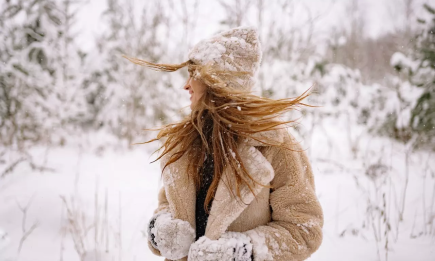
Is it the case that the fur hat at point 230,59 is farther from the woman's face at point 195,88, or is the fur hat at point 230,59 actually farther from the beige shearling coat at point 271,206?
the beige shearling coat at point 271,206

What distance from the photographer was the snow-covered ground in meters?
2.50

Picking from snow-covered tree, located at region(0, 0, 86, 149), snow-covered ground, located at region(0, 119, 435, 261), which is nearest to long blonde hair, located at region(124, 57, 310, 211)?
snow-covered ground, located at region(0, 119, 435, 261)

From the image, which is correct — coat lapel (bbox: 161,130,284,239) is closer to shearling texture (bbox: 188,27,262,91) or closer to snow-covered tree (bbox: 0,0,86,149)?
shearling texture (bbox: 188,27,262,91)

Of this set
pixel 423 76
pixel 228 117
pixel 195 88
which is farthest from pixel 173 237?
pixel 423 76

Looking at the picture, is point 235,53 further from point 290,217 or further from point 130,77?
point 130,77

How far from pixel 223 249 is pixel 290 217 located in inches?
13.3

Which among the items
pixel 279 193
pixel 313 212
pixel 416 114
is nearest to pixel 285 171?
pixel 279 193

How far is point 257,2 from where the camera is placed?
217 inches

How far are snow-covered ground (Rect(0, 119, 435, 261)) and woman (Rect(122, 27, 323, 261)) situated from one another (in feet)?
0.83

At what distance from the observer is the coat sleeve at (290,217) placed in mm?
1112

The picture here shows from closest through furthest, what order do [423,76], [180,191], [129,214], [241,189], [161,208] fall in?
[241,189]
[180,191]
[161,208]
[129,214]
[423,76]

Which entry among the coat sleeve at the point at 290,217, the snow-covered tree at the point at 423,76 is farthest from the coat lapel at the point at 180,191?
the snow-covered tree at the point at 423,76

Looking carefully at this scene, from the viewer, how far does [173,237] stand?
1.20 metres

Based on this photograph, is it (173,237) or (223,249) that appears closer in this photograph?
(223,249)
